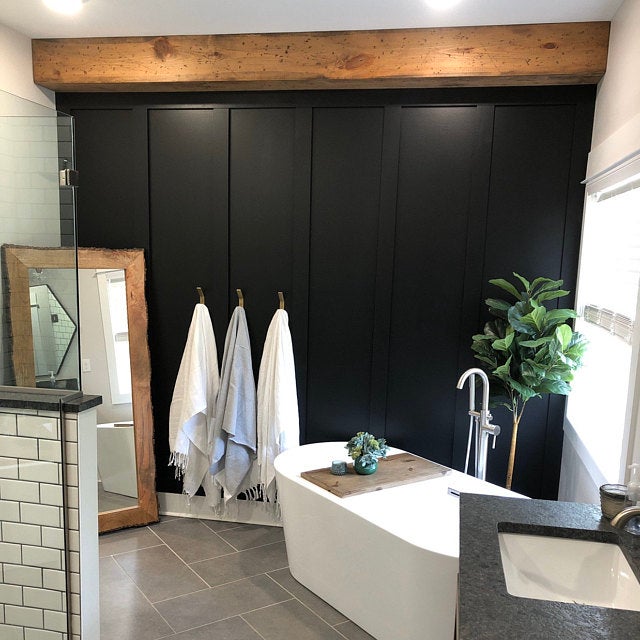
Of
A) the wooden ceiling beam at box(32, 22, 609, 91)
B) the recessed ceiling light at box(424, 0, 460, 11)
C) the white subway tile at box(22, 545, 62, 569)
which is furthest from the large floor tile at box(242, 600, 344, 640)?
the recessed ceiling light at box(424, 0, 460, 11)

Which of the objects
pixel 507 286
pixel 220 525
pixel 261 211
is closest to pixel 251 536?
pixel 220 525

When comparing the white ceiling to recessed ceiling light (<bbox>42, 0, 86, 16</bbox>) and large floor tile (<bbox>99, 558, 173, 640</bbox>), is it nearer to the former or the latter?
recessed ceiling light (<bbox>42, 0, 86, 16</bbox>)

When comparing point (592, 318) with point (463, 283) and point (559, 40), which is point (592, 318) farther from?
point (559, 40)

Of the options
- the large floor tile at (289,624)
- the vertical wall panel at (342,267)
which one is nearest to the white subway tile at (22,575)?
the large floor tile at (289,624)

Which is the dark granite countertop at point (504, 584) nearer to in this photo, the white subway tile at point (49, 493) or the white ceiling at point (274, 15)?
the white subway tile at point (49, 493)

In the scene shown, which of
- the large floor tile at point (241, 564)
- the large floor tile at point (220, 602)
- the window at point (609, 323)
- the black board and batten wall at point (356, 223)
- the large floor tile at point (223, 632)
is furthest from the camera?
the black board and batten wall at point (356, 223)

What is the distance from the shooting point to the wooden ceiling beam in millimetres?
3010

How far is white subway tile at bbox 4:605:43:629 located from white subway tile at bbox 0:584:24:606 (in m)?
0.02

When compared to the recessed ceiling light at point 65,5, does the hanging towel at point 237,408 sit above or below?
below

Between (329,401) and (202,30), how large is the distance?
6.96ft

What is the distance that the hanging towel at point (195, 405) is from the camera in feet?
11.7

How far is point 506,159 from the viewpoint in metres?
3.31

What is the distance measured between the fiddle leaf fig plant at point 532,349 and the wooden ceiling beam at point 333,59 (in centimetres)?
107

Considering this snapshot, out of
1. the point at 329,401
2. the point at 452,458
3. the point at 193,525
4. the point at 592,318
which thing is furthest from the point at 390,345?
the point at 193,525
